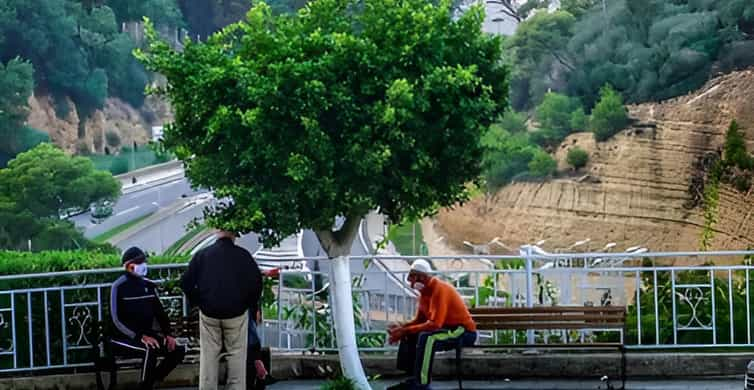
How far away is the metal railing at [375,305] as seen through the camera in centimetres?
727

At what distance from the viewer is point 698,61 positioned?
2472 cm

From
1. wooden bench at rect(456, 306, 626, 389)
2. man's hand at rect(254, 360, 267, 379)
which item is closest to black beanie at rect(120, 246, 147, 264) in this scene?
man's hand at rect(254, 360, 267, 379)

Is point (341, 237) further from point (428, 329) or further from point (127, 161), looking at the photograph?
point (127, 161)

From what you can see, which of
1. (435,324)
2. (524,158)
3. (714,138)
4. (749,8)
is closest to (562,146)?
(524,158)

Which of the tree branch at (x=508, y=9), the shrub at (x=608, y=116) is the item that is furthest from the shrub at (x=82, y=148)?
the shrub at (x=608, y=116)

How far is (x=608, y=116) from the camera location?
84.7 ft

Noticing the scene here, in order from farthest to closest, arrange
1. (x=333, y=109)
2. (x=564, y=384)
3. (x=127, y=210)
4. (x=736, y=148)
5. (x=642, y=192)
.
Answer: (x=642, y=192) → (x=127, y=210) → (x=736, y=148) → (x=564, y=384) → (x=333, y=109)

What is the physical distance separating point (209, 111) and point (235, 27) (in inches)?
22.7

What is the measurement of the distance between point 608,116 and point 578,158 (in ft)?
4.12

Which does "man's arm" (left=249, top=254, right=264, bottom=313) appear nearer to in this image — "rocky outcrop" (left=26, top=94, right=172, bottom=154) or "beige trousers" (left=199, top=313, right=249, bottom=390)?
"beige trousers" (left=199, top=313, right=249, bottom=390)

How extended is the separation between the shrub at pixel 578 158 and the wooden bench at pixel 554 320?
63.3 ft

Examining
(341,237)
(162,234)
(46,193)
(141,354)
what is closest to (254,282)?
(341,237)

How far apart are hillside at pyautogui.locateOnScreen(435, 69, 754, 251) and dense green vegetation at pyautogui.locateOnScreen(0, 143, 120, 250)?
9025 mm

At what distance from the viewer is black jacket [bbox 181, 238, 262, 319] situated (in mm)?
→ 6062
